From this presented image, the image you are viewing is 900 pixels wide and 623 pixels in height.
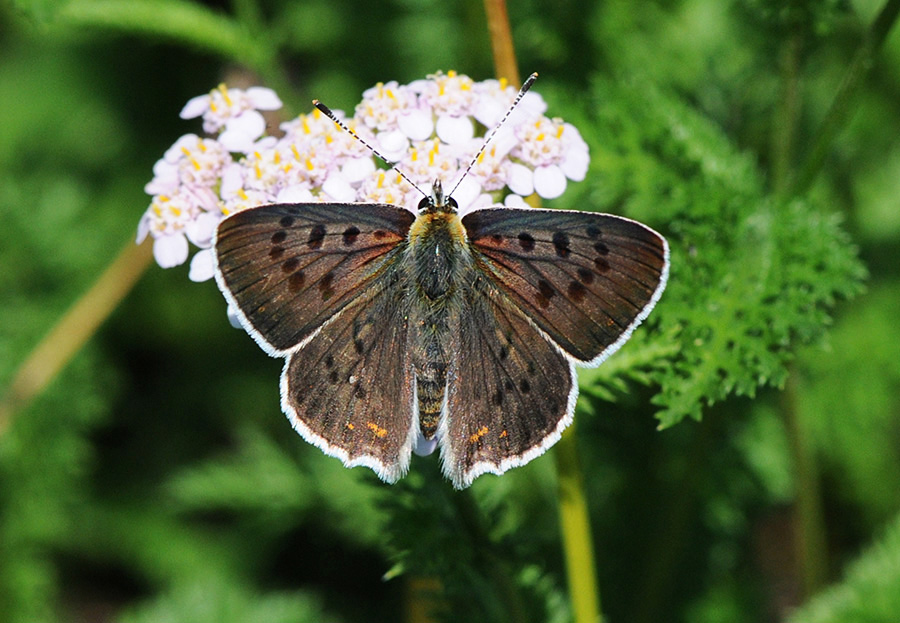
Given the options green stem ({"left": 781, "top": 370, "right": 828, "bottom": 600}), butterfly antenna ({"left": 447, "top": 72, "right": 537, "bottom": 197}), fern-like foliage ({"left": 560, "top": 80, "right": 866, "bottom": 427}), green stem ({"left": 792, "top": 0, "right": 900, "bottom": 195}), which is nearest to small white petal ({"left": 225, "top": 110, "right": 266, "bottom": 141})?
butterfly antenna ({"left": 447, "top": 72, "right": 537, "bottom": 197})

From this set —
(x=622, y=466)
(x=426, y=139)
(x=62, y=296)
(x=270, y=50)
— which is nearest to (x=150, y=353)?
(x=62, y=296)

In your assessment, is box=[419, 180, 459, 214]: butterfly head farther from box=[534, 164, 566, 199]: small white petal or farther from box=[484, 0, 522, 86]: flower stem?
box=[484, 0, 522, 86]: flower stem

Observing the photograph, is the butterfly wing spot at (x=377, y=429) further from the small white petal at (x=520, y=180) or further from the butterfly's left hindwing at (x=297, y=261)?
the small white petal at (x=520, y=180)

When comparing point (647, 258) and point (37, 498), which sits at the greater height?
point (37, 498)

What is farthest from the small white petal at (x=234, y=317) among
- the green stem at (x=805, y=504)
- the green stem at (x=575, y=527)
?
the green stem at (x=805, y=504)

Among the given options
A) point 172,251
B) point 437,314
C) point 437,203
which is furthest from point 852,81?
point 172,251

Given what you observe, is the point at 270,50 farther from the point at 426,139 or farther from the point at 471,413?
the point at 471,413
